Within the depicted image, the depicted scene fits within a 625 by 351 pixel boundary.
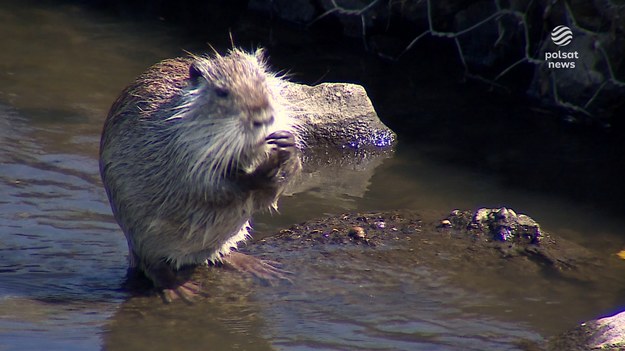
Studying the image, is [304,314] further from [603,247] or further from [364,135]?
[364,135]

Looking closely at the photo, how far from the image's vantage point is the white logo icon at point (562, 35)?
20.5 ft

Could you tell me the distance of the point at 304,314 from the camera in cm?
411

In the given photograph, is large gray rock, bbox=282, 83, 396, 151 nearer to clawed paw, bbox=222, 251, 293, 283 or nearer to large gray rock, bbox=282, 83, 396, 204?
large gray rock, bbox=282, 83, 396, 204

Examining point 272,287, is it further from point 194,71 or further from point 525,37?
point 525,37

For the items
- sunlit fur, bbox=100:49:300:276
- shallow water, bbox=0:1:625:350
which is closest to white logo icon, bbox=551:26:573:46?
shallow water, bbox=0:1:625:350

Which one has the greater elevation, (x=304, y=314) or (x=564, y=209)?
(x=564, y=209)

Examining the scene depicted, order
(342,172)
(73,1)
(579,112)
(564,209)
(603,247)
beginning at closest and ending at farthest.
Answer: (603,247) → (564,209) → (342,172) → (579,112) → (73,1)

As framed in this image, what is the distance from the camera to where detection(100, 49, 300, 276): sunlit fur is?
160 inches

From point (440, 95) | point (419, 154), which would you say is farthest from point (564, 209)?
point (440, 95)

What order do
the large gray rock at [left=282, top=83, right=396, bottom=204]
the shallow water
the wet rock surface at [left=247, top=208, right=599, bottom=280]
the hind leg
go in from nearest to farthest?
the shallow water, the hind leg, the wet rock surface at [left=247, top=208, right=599, bottom=280], the large gray rock at [left=282, top=83, right=396, bottom=204]

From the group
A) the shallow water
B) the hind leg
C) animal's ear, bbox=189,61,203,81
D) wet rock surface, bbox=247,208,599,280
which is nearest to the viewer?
the shallow water

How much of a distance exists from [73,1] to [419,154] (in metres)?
3.74

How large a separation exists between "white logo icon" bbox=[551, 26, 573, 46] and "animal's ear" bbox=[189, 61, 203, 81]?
114 inches

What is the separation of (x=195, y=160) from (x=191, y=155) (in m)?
0.04
